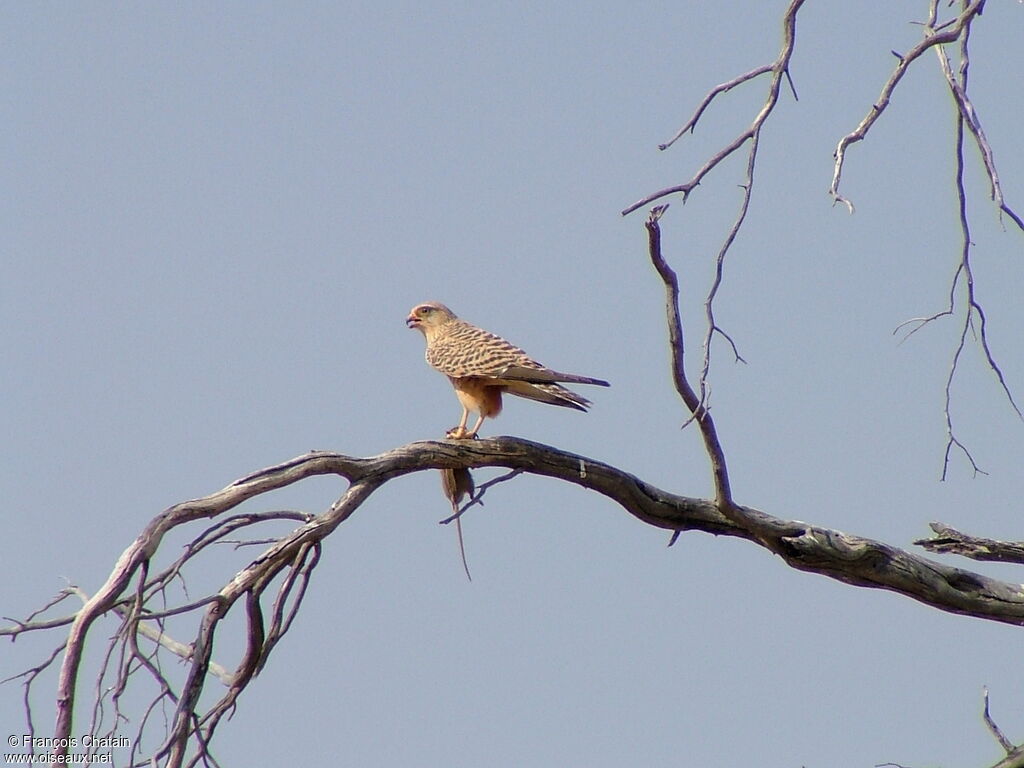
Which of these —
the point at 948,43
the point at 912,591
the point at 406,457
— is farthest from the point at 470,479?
the point at 948,43

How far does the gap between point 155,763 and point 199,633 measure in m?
0.45

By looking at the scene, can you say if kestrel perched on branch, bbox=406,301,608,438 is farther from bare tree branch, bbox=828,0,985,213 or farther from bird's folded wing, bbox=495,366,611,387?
bare tree branch, bbox=828,0,985,213

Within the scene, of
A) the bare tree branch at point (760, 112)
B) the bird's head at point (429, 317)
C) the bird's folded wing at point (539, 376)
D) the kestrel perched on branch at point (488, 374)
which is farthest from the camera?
the bird's head at point (429, 317)

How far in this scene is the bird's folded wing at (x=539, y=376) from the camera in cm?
559

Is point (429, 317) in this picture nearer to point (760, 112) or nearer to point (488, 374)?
point (488, 374)

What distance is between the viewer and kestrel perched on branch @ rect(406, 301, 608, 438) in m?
5.86

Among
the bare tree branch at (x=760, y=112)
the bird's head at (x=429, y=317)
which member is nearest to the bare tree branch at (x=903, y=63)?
the bare tree branch at (x=760, y=112)

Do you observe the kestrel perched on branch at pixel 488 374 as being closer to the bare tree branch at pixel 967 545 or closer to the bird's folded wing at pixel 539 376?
the bird's folded wing at pixel 539 376

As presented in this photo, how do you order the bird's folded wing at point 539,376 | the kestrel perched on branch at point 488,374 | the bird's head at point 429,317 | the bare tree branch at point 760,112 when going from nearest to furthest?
the bare tree branch at point 760,112 < the bird's folded wing at point 539,376 < the kestrel perched on branch at point 488,374 < the bird's head at point 429,317

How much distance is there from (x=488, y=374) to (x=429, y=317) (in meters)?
1.68

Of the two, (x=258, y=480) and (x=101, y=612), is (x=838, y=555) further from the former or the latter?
(x=101, y=612)

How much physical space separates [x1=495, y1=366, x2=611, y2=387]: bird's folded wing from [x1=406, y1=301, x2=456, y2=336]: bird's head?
160 centimetres

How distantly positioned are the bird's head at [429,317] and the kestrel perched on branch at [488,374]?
0.37 meters

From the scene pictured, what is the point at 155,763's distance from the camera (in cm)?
388
